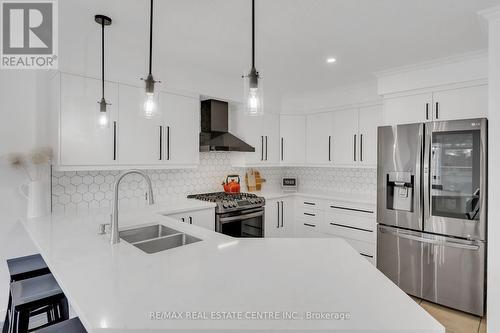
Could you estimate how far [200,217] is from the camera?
3092mm

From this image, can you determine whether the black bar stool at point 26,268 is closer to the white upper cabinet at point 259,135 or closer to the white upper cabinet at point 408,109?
the white upper cabinet at point 259,135

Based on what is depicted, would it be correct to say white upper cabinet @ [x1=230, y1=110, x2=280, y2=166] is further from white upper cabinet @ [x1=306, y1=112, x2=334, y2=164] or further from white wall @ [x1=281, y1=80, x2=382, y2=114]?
white upper cabinet @ [x1=306, y1=112, x2=334, y2=164]

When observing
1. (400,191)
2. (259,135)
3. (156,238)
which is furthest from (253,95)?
(259,135)

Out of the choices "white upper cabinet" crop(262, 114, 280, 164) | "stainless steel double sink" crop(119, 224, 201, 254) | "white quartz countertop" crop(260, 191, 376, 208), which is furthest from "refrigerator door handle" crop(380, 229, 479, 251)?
"stainless steel double sink" crop(119, 224, 201, 254)

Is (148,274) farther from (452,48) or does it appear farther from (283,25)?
(452,48)

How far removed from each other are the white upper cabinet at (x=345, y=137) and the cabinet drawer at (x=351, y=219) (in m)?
0.69

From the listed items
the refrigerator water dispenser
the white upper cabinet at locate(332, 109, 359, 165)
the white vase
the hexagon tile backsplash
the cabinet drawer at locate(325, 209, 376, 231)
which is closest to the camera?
the white vase

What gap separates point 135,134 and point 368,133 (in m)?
2.83

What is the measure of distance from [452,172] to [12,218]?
13.0 ft

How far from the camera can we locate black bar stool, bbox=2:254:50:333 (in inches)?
71.4

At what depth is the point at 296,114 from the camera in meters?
4.40

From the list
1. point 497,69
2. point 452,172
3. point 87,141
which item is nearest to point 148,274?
point 87,141

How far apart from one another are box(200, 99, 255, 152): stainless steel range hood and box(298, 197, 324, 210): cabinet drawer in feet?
3.95

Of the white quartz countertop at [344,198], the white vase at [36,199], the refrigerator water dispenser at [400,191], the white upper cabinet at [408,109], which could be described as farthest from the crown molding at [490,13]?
the white vase at [36,199]
